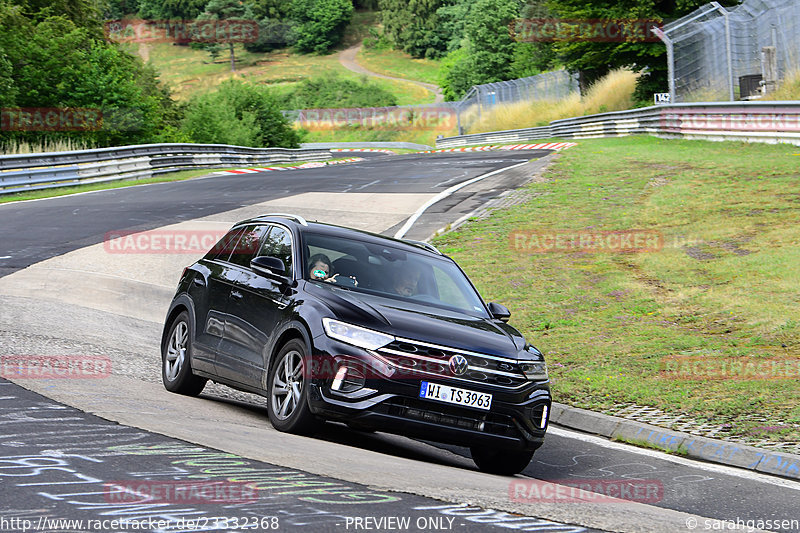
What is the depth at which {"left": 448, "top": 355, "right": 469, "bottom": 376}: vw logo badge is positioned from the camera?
7320 millimetres

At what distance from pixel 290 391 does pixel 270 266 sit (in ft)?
3.88

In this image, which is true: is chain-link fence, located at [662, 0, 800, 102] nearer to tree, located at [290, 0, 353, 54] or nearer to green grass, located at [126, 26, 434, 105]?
green grass, located at [126, 26, 434, 105]

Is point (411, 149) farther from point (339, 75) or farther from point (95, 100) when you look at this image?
point (339, 75)

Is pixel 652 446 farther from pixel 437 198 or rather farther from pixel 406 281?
pixel 437 198

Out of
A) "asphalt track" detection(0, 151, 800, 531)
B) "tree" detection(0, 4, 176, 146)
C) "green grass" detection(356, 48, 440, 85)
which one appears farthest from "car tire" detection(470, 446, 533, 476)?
"green grass" detection(356, 48, 440, 85)

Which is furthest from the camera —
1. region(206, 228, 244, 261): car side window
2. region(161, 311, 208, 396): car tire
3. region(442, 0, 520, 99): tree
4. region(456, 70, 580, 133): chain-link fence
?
region(442, 0, 520, 99): tree

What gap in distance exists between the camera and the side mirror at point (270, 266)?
8383mm

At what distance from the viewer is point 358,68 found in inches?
5960

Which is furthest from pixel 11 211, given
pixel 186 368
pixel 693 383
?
pixel 693 383

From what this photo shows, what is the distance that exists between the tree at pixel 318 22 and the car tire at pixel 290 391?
158065mm

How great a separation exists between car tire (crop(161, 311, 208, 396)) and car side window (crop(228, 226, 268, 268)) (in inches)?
29.9

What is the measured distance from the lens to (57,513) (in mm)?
4758

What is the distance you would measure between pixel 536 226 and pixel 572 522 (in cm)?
1435

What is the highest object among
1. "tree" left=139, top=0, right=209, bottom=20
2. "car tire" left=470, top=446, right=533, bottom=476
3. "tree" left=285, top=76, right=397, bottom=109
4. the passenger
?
"tree" left=139, top=0, right=209, bottom=20
